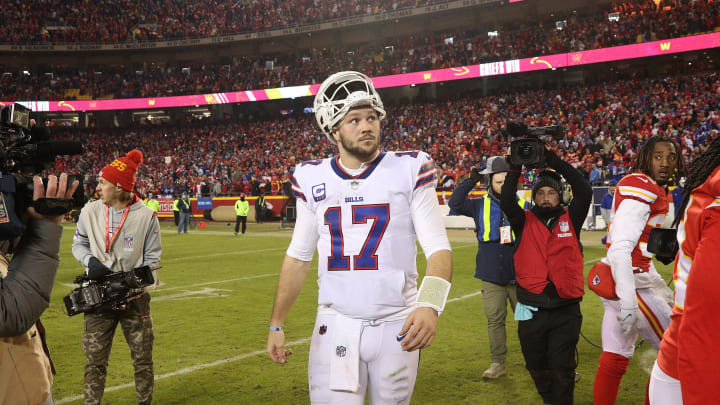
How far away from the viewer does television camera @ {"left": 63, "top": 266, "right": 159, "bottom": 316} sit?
12.7 feet

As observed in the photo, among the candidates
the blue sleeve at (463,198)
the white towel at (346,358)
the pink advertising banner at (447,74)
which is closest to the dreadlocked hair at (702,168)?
the white towel at (346,358)

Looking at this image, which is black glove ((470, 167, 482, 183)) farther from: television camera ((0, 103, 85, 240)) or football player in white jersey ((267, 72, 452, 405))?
television camera ((0, 103, 85, 240))

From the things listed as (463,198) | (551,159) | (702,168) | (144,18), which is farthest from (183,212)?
(144,18)

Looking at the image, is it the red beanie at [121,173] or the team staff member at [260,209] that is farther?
the team staff member at [260,209]

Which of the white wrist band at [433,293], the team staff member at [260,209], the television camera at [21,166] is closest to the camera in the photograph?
the television camera at [21,166]

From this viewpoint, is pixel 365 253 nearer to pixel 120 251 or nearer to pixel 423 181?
pixel 423 181

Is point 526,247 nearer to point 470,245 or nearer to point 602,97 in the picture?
point 470,245

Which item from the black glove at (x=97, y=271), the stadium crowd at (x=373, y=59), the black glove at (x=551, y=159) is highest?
the stadium crowd at (x=373, y=59)

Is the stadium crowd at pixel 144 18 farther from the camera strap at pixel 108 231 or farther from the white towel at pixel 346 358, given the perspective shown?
the white towel at pixel 346 358

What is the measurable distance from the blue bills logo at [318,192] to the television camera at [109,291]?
6.65 ft

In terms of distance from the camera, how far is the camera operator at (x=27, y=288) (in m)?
1.89

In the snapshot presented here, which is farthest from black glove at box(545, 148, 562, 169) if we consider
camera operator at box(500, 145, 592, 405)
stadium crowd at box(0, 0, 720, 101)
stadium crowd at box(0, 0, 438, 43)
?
stadium crowd at box(0, 0, 438, 43)

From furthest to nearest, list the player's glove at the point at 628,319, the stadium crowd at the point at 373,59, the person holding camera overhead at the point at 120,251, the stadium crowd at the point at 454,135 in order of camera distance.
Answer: the stadium crowd at the point at 373,59 → the stadium crowd at the point at 454,135 → the person holding camera overhead at the point at 120,251 → the player's glove at the point at 628,319

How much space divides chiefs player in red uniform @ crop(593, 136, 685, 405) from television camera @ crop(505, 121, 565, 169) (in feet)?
1.85
